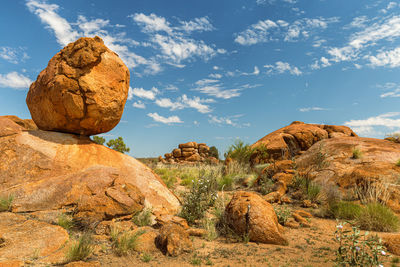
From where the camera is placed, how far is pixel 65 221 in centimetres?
484

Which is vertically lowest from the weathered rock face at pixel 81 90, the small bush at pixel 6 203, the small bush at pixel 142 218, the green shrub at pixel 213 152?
the small bush at pixel 142 218

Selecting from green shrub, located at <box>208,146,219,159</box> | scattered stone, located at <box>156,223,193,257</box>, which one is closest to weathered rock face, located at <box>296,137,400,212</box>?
scattered stone, located at <box>156,223,193,257</box>

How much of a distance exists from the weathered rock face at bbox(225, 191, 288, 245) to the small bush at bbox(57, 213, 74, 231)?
323 cm

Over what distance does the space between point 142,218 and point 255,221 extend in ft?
7.99

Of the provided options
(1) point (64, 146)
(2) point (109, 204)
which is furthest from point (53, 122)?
(2) point (109, 204)

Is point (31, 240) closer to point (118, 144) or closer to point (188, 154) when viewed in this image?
point (118, 144)

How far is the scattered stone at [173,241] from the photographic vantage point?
4355 mm

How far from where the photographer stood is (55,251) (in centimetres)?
393

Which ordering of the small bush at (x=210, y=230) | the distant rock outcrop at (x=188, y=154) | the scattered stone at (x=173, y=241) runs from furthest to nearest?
the distant rock outcrop at (x=188, y=154), the small bush at (x=210, y=230), the scattered stone at (x=173, y=241)

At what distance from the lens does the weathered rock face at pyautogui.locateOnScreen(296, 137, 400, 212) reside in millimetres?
7656

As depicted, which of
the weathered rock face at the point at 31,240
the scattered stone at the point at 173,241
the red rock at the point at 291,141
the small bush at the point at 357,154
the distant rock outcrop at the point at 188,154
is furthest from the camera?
the distant rock outcrop at the point at 188,154

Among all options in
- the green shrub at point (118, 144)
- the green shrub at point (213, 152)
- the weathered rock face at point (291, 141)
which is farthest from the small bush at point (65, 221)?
the green shrub at point (213, 152)

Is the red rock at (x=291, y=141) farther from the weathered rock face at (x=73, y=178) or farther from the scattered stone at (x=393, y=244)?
the scattered stone at (x=393, y=244)

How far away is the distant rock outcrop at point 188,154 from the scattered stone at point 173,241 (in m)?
28.3
